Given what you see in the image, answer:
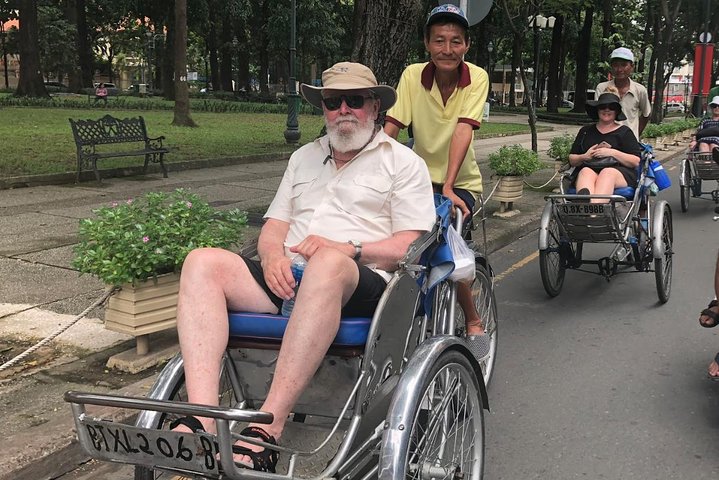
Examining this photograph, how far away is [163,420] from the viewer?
2.46 m

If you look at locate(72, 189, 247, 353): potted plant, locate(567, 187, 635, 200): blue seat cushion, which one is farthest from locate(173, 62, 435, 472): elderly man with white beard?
locate(567, 187, 635, 200): blue seat cushion

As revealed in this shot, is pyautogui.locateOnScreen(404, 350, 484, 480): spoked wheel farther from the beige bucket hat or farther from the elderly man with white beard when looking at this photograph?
the beige bucket hat

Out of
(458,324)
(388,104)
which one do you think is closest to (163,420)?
(388,104)

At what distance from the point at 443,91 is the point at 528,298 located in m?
2.72

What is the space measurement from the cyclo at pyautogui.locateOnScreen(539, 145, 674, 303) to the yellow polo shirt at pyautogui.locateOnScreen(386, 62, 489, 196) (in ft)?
5.37

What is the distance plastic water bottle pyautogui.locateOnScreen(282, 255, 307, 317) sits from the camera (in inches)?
110

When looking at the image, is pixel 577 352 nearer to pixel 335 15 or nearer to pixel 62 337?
pixel 62 337

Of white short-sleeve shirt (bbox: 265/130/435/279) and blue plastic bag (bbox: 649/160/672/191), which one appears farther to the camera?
blue plastic bag (bbox: 649/160/672/191)

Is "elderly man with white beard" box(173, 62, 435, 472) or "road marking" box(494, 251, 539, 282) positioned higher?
"elderly man with white beard" box(173, 62, 435, 472)

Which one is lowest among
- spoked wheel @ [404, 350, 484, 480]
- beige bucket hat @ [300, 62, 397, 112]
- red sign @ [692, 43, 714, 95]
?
spoked wheel @ [404, 350, 484, 480]

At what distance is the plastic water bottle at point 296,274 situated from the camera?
9.15 feet

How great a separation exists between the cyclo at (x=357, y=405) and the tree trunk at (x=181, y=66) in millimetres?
17567

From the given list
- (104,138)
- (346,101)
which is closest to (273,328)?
(346,101)

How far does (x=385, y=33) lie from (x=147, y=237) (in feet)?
14.5
